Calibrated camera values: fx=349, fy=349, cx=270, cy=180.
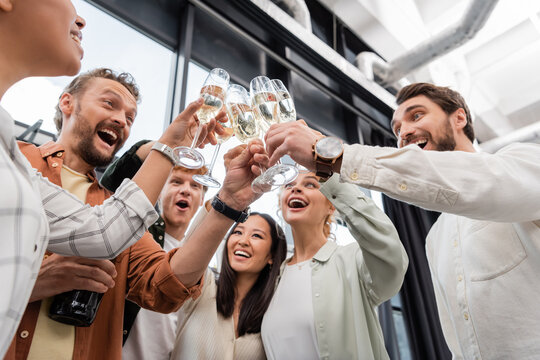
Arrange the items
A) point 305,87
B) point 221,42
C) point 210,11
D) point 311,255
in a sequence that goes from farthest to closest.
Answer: point 305,87 < point 221,42 < point 210,11 < point 311,255

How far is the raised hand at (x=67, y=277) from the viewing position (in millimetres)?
779

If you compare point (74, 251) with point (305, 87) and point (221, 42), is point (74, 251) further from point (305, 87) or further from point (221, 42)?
point (305, 87)

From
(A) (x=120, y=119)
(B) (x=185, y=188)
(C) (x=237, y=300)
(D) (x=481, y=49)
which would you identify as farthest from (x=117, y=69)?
(D) (x=481, y=49)

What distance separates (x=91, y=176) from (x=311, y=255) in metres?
0.99

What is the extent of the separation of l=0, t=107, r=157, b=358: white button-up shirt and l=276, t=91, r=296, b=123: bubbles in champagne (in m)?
0.47

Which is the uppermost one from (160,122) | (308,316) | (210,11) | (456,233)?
(210,11)

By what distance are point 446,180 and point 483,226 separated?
46cm

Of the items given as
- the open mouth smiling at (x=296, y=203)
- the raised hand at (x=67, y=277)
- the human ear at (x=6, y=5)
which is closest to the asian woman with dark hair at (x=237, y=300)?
the open mouth smiling at (x=296, y=203)

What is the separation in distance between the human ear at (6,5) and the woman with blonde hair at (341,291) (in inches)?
37.2

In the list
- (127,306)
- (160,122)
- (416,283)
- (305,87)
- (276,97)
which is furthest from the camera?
(305,87)

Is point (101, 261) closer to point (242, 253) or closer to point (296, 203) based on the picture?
point (242, 253)

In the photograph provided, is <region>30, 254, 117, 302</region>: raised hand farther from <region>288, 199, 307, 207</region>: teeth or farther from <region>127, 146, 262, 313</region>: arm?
<region>288, 199, 307, 207</region>: teeth

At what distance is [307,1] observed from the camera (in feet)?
13.4

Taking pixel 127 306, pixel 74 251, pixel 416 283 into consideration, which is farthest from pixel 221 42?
pixel 416 283
